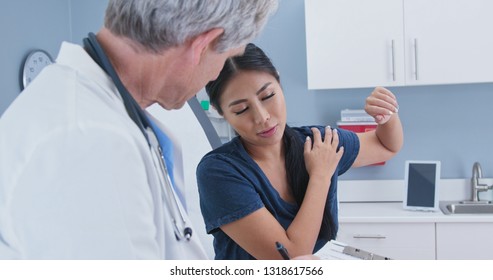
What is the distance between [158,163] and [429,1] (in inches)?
72.0

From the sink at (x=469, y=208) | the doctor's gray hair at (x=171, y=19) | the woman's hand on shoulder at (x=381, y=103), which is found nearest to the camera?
the doctor's gray hair at (x=171, y=19)

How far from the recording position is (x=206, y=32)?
23.7 inches

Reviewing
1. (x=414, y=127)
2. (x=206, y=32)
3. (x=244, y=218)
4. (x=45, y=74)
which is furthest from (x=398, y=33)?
(x=45, y=74)

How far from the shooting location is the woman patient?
35.6 inches

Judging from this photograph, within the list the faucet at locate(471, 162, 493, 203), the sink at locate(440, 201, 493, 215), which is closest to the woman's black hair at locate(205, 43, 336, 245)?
the sink at locate(440, 201, 493, 215)

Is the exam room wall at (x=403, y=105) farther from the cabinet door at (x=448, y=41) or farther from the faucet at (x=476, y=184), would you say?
the cabinet door at (x=448, y=41)

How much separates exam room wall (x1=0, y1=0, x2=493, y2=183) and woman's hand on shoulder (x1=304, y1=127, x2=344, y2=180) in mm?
1415

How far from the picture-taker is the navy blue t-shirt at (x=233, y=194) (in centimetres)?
90

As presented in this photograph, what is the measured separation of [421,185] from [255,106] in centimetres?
143

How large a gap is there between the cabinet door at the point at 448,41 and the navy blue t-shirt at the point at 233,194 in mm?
1296

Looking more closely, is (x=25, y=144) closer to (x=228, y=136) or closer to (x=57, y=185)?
(x=57, y=185)

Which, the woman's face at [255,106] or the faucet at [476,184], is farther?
the faucet at [476,184]

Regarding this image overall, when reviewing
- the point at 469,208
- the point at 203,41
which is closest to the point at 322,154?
the point at 203,41

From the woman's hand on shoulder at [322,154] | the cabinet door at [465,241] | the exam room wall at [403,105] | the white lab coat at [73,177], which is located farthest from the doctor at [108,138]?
the exam room wall at [403,105]
